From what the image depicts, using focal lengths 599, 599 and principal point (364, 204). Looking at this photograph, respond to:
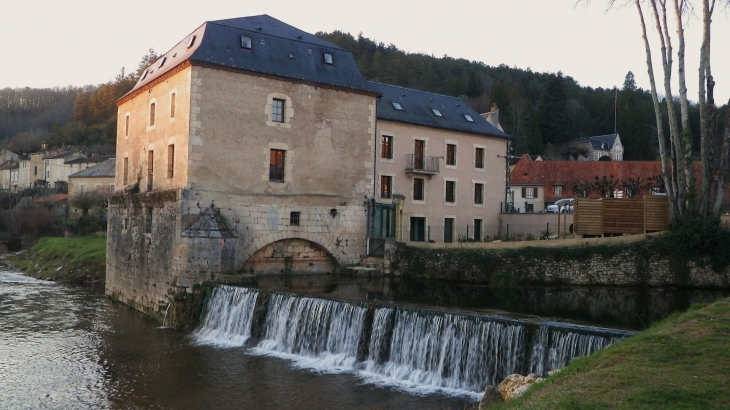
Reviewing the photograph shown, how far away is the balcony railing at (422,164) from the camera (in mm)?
26641

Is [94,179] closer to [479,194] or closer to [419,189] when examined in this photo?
[419,189]

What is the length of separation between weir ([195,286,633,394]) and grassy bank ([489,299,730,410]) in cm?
197

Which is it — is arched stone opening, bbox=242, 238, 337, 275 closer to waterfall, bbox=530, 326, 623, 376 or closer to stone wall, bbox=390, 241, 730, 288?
stone wall, bbox=390, 241, 730, 288

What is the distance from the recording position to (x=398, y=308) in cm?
1215

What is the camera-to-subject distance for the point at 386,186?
86.7 ft

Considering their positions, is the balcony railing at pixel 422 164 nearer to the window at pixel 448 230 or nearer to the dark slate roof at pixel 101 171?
the window at pixel 448 230

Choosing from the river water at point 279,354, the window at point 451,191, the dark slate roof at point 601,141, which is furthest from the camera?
the dark slate roof at point 601,141

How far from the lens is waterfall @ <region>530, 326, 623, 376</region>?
977 centimetres

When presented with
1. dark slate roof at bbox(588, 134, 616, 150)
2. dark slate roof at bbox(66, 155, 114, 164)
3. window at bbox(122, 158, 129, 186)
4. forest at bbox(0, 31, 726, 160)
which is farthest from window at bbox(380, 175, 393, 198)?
dark slate roof at bbox(588, 134, 616, 150)

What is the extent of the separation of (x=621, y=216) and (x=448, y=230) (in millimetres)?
9171

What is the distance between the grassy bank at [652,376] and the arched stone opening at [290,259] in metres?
13.1

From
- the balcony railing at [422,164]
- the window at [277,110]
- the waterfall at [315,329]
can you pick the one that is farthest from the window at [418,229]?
the waterfall at [315,329]

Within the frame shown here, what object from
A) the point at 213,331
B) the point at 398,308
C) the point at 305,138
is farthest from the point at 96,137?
the point at 398,308

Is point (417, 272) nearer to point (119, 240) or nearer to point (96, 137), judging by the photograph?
point (119, 240)
